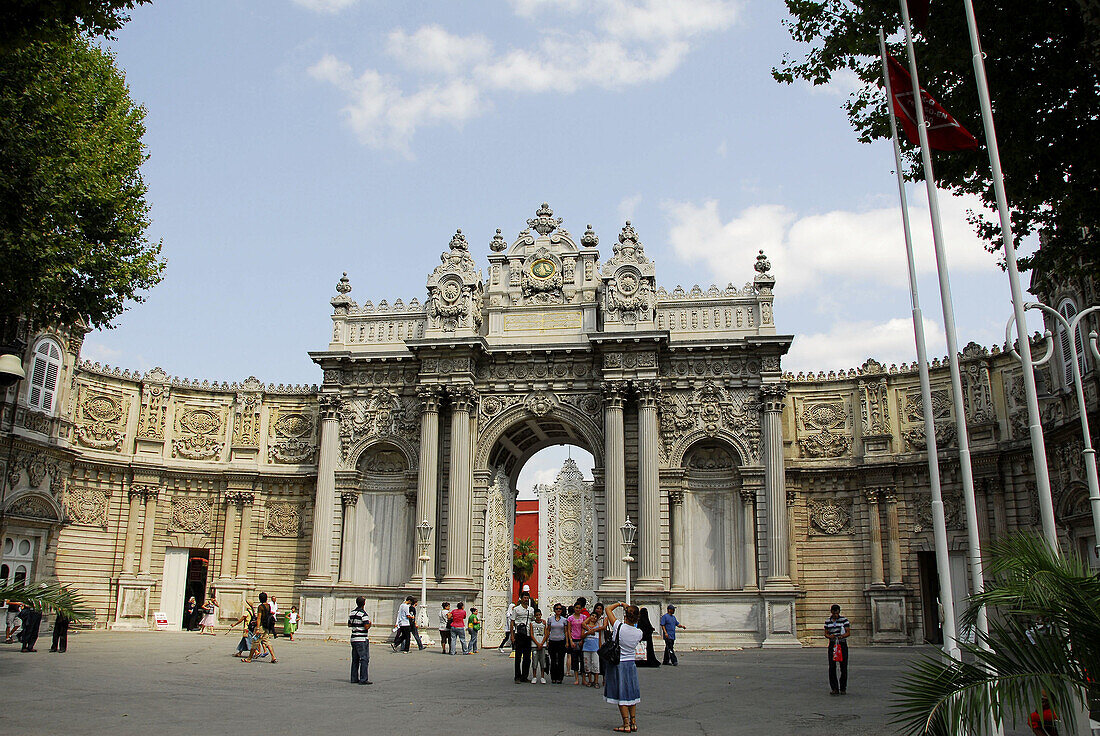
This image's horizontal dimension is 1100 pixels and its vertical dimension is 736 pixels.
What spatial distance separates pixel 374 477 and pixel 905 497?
21.2 m

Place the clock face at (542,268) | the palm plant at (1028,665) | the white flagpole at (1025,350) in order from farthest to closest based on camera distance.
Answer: the clock face at (542,268) < the white flagpole at (1025,350) < the palm plant at (1028,665)

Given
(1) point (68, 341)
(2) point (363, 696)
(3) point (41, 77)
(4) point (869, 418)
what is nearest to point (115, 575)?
(1) point (68, 341)

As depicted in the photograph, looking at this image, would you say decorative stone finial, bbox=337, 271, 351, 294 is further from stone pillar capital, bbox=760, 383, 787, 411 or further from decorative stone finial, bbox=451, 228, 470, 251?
stone pillar capital, bbox=760, 383, 787, 411

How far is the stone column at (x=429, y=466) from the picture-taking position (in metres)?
34.3

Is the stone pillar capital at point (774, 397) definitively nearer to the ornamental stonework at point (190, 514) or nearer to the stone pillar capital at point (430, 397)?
the stone pillar capital at point (430, 397)

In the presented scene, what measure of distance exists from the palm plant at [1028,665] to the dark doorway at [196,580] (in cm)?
3600

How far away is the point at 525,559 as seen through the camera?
71062mm

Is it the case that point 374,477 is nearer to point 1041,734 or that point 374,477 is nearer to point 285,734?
point 285,734

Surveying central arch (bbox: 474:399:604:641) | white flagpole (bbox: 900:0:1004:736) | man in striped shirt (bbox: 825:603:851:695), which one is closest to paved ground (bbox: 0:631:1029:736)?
man in striped shirt (bbox: 825:603:851:695)

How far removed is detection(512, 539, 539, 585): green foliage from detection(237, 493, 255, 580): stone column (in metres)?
34.4

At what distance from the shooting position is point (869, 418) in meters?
36.3

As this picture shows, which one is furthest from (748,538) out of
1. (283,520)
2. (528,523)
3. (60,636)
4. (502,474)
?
(528,523)

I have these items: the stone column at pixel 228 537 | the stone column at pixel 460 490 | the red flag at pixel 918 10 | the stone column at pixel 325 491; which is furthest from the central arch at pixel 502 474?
the red flag at pixel 918 10

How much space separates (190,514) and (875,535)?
28230 millimetres
